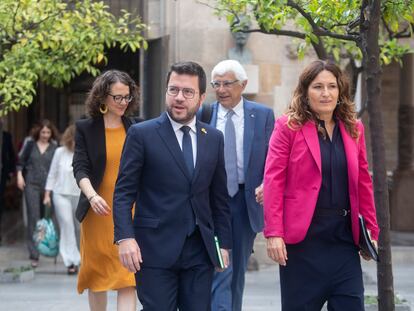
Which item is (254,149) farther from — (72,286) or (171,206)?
(72,286)

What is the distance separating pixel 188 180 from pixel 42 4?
6.01m

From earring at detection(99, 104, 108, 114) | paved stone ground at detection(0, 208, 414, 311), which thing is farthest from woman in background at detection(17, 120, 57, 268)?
earring at detection(99, 104, 108, 114)

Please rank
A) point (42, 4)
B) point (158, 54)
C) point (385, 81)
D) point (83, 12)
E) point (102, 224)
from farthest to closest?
point (385, 81), point (158, 54), point (83, 12), point (42, 4), point (102, 224)

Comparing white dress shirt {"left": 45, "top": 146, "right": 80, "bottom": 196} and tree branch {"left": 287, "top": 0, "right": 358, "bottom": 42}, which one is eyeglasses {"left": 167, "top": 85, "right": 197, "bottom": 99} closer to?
tree branch {"left": 287, "top": 0, "right": 358, "bottom": 42}

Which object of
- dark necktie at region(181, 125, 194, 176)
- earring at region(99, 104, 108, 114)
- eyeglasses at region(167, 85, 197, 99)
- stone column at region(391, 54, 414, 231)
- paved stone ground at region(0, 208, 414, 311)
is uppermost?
eyeglasses at region(167, 85, 197, 99)

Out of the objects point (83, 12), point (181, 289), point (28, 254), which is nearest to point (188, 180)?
point (181, 289)

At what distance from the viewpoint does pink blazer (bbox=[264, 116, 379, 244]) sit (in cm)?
566

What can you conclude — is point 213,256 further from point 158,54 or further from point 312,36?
point 158,54

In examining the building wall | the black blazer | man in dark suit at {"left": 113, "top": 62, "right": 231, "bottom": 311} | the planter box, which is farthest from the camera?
the building wall

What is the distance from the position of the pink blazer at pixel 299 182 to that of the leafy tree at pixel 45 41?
553cm

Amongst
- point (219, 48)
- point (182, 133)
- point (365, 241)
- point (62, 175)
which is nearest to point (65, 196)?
point (62, 175)

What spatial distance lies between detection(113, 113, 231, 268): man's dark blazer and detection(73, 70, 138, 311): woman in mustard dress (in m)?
1.50

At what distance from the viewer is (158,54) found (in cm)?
1372

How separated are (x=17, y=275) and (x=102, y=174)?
4997 mm
